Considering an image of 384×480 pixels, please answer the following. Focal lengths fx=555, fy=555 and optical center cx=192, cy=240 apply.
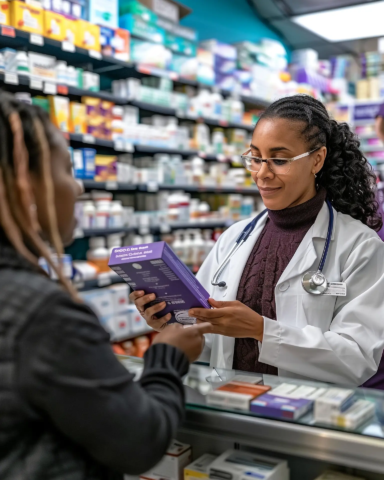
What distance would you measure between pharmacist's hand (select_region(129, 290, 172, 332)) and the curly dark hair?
807mm

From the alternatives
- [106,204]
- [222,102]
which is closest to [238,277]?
[106,204]

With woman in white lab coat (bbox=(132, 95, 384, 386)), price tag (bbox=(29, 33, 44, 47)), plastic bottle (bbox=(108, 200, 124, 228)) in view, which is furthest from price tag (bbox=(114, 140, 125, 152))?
woman in white lab coat (bbox=(132, 95, 384, 386))

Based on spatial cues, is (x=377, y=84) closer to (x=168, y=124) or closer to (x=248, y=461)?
(x=168, y=124)

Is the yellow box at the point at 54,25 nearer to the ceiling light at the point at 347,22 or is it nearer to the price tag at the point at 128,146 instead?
the price tag at the point at 128,146

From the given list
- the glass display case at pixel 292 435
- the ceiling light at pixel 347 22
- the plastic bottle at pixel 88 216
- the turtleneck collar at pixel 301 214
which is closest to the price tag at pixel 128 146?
the plastic bottle at pixel 88 216

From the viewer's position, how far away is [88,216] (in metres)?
4.34

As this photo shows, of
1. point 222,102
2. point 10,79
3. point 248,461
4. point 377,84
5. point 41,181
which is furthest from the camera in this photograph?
point 377,84

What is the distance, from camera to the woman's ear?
2.07m

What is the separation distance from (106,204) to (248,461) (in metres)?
3.35

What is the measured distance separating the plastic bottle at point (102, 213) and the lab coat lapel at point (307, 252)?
8.72ft

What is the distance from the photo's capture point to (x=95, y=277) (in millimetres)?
4398

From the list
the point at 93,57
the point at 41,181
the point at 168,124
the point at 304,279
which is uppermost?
the point at 93,57

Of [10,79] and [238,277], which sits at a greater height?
[10,79]

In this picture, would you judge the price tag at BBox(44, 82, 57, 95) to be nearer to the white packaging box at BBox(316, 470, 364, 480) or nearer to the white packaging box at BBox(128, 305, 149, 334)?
the white packaging box at BBox(128, 305, 149, 334)
